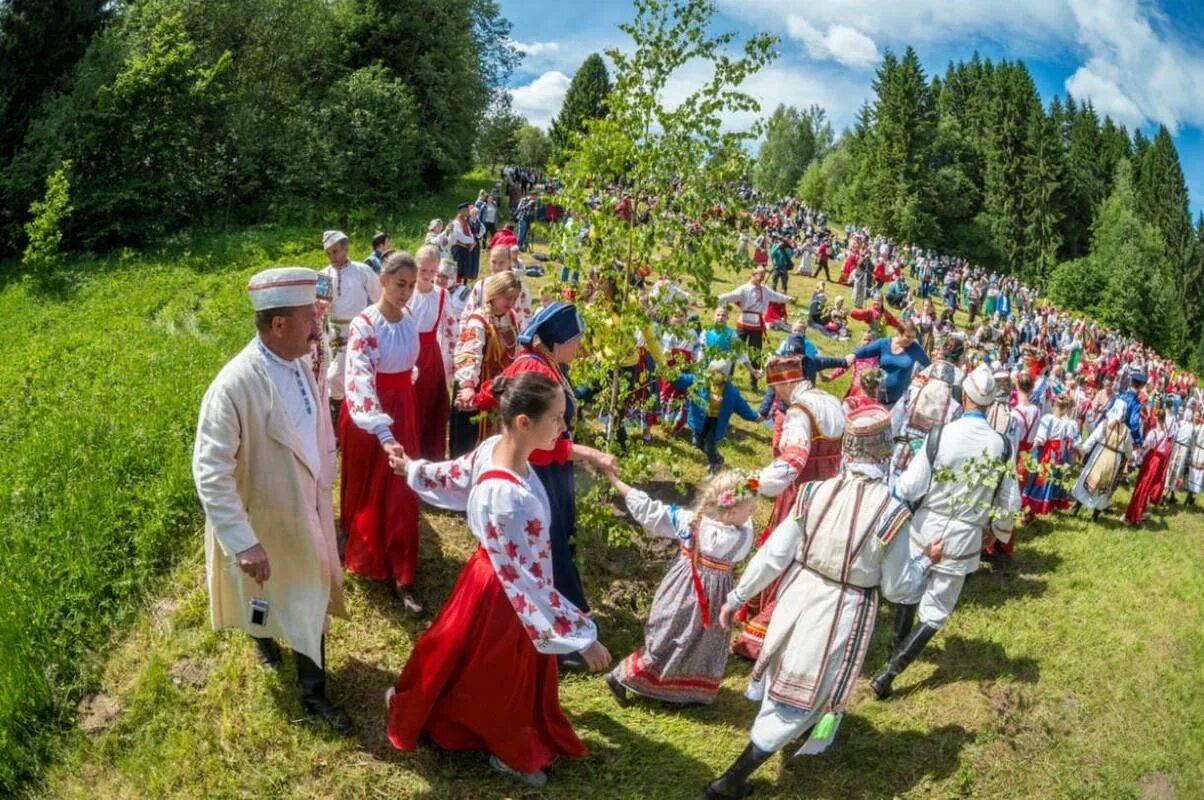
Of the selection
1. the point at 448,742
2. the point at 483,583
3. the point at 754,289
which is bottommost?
the point at 448,742

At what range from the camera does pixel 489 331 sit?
596 centimetres

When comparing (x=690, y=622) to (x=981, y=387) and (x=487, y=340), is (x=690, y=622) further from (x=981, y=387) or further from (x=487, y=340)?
(x=981, y=387)

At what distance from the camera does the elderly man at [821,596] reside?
156 inches

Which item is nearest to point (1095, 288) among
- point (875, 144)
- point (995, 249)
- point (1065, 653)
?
point (995, 249)

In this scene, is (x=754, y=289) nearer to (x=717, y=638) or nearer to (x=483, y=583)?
(x=717, y=638)

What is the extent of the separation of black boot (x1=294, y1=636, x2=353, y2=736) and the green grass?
79mm

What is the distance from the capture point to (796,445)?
5.24 meters

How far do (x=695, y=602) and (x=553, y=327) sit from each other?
180 cm

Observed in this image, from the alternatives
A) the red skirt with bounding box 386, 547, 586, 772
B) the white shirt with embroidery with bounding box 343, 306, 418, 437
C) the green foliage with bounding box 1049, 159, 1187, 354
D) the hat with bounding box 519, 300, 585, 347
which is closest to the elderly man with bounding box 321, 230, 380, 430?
the white shirt with embroidery with bounding box 343, 306, 418, 437

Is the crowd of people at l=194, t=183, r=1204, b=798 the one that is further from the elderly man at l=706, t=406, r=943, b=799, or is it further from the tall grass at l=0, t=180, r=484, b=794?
the tall grass at l=0, t=180, r=484, b=794

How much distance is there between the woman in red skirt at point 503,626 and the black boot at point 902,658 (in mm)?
2386

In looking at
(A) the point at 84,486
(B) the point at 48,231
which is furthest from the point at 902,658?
(B) the point at 48,231

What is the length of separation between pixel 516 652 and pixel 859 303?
87.5 ft

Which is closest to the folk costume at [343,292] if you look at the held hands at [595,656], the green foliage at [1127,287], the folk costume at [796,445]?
the folk costume at [796,445]
